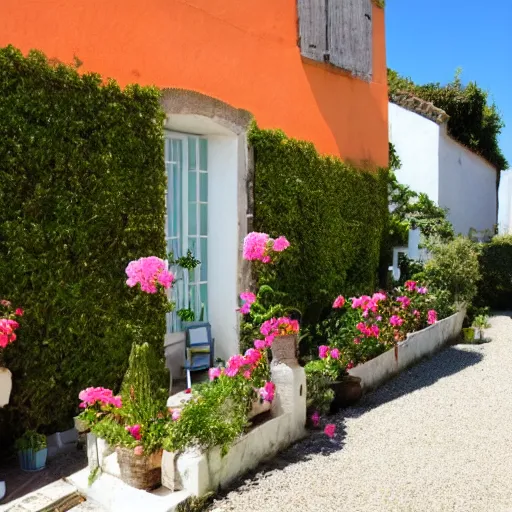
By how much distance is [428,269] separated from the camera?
10.7 m

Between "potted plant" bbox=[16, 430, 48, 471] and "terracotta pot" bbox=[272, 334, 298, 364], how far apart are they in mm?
2052

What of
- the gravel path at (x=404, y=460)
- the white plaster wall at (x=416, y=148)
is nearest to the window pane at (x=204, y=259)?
the gravel path at (x=404, y=460)

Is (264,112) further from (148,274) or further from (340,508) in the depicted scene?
(340,508)

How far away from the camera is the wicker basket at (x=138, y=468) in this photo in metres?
4.01

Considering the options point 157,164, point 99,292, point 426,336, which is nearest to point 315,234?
point 426,336

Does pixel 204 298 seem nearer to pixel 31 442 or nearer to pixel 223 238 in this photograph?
pixel 223 238

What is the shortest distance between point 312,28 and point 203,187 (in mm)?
2987

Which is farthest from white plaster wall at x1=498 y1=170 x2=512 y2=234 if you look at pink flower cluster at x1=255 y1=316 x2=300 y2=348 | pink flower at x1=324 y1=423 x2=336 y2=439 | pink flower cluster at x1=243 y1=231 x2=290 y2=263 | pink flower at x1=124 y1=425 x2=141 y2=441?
pink flower at x1=124 y1=425 x2=141 y2=441

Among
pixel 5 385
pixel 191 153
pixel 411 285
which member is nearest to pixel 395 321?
pixel 411 285

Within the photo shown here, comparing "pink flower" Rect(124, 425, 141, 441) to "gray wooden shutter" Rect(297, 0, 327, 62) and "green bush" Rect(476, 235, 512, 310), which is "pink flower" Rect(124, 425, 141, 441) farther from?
"green bush" Rect(476, 235, 512, 310)

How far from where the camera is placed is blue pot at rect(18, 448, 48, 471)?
182 inches

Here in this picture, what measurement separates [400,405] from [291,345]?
1900mm

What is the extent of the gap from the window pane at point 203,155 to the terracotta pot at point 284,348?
2729 mm

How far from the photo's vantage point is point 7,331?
4234mm
